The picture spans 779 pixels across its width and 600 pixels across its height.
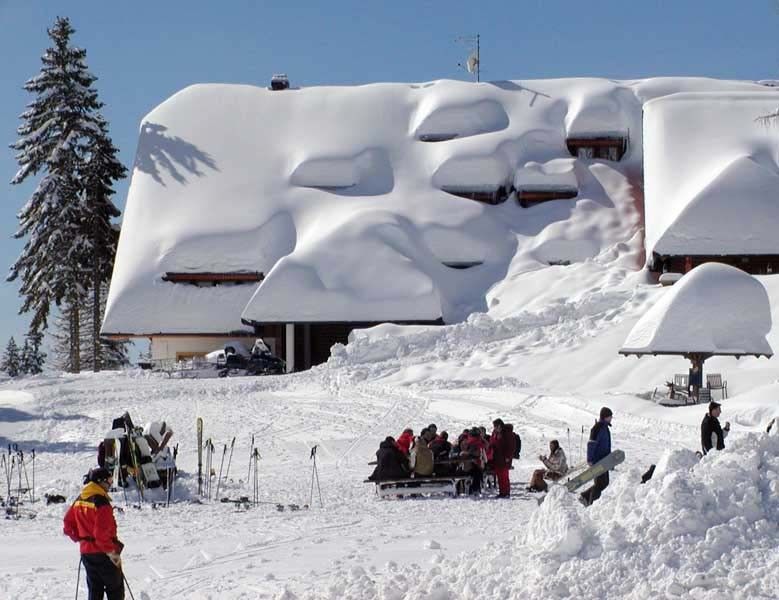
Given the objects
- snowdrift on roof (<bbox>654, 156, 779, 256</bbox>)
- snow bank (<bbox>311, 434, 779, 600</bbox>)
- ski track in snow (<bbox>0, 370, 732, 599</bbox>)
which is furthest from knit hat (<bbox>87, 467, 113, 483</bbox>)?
snowdrift on roof (<bbox>654, 156, 779, 256</bbox>)

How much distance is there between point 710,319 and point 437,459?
9837 mm

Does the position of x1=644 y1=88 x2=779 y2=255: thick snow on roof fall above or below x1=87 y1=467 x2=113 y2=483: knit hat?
above

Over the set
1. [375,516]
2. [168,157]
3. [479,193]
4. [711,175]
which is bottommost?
[375,516]

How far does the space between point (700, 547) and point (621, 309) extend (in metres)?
25.8

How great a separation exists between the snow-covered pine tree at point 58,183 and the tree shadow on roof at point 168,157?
338 centimetres

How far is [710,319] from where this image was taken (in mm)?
23578

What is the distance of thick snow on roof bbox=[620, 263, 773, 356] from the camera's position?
23375 mm

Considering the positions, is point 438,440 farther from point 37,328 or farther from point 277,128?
point 277,128

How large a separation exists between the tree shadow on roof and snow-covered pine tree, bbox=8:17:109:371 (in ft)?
11.1

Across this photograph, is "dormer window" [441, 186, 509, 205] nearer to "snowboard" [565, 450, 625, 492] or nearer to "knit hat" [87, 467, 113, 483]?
"snowboard" [565, 450, 625, 492]

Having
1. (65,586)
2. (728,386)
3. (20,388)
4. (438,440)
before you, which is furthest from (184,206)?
(65,586)

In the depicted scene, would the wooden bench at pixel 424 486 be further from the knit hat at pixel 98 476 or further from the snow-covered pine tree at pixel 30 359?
the snow-covered pine tree at pixel 30 359

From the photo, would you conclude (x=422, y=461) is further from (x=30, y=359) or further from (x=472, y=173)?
(x=30, y=359)

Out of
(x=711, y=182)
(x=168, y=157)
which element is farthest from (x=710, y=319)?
(x=168, y=157)
